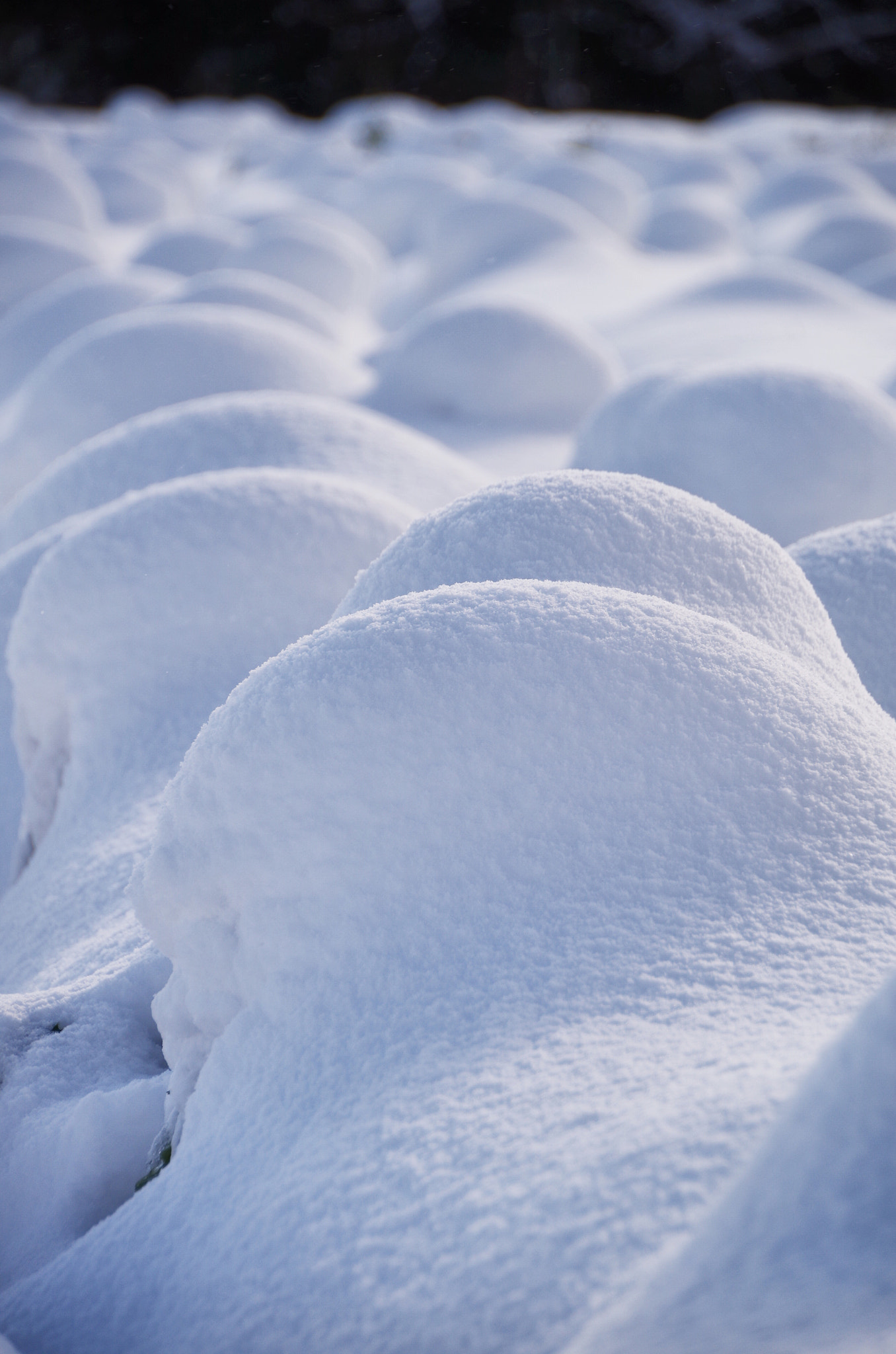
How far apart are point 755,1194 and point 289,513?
1.21 meters

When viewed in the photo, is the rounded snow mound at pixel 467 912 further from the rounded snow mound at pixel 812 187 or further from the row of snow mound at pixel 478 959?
the rounded snow mound at pixel 812 187

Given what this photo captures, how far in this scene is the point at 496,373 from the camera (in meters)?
3.43

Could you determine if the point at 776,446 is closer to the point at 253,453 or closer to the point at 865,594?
the point at 865,594

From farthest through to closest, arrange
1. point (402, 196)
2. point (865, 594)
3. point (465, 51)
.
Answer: point (465, 51) < point (402, 196) < point (865, 594)

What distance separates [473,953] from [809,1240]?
36 centimetres

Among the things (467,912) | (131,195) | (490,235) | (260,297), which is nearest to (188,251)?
(490,235)

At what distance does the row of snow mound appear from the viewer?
0.82m

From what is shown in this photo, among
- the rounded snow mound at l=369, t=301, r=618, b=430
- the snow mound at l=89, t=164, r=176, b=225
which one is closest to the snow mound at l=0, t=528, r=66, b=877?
the rounded snow mound at l=369, t=301, r=618, b=430

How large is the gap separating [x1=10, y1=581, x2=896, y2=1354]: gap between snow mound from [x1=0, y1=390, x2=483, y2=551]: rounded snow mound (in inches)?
43.6

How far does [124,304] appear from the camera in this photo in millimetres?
4125

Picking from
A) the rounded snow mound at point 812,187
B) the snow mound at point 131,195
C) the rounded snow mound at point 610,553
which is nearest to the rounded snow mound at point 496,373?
the rounded snow mound at point 610,553

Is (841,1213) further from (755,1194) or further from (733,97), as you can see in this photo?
(733,97)

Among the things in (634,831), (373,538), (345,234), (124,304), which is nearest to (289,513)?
(373,538)

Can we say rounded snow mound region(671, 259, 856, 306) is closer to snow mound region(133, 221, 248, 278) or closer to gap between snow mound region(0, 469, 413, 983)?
snow mound region(133, 221, 248, 278)
